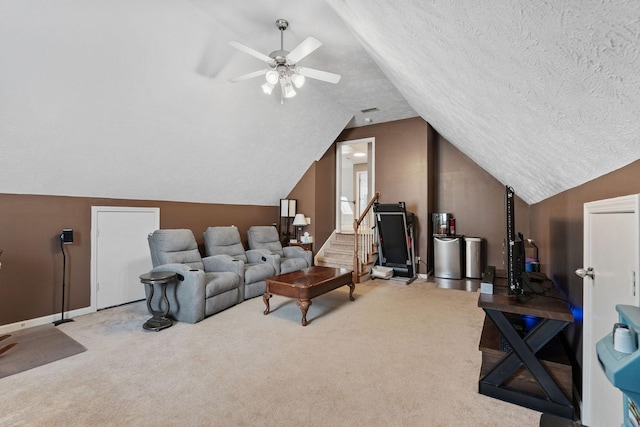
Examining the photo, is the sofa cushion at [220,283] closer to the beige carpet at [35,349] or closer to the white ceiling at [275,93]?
the beige carpet at [35,349]

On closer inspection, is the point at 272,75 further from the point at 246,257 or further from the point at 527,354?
the point at 527,354

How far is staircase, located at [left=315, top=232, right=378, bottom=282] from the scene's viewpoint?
19.5ft

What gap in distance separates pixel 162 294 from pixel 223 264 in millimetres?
987

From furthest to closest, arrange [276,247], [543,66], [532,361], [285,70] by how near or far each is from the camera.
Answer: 1. [276,247]
2. [285,70]
3. [532,361]
4. [543,66]

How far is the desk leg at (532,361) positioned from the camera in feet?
6.29

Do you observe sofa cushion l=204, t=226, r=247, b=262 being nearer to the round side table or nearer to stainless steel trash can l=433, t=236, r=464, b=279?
the round side table

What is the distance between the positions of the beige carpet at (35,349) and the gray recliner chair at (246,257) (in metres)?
2.00

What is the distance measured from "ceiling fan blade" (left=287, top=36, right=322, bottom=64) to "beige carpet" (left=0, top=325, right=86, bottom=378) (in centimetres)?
356

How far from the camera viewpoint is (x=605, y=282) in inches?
54.7

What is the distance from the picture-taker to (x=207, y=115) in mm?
4086

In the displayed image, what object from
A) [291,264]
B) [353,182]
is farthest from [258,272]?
[353,182]

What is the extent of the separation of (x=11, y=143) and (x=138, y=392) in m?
2.78

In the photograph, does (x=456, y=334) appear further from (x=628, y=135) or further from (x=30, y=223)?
(x=30, y=223)

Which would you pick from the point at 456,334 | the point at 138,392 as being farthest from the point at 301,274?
the point at 138,392
